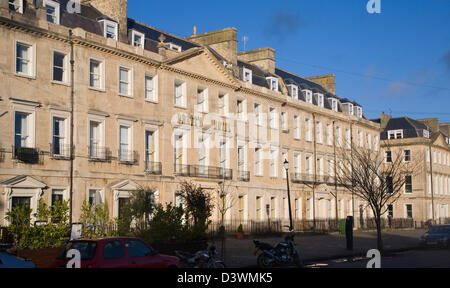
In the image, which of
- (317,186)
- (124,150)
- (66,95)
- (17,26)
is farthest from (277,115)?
(17,26)

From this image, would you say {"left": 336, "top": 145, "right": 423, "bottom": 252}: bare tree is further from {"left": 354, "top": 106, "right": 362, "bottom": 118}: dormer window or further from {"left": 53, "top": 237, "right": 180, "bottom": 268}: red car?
{"left": 53, "top": 237, "right": 180, "bottom": 268}: red car

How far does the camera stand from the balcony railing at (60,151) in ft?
103

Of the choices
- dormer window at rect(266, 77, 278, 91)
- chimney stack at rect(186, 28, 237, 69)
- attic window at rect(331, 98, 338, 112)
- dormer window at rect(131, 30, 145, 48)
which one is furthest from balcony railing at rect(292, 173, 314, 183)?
Result: dormer window at rect(131, 30, 145, 48)

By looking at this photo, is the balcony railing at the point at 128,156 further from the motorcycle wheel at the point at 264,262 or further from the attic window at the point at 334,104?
the attic window at the point at 334,104

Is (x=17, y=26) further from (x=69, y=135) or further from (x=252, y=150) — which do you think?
(x=252, y=150)

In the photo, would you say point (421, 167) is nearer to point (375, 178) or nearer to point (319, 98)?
point (319, 98)

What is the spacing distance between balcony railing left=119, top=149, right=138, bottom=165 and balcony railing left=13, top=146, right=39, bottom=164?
611 cm

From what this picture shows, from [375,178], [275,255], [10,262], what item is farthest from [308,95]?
[10,262]

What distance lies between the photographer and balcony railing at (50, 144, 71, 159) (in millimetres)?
31375

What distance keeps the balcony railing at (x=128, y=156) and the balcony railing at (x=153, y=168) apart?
137 centimetres

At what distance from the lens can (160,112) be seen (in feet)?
126

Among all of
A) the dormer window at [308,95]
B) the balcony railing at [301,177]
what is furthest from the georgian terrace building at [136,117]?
the dormer window at [308,95]

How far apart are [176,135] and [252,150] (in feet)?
31.9
